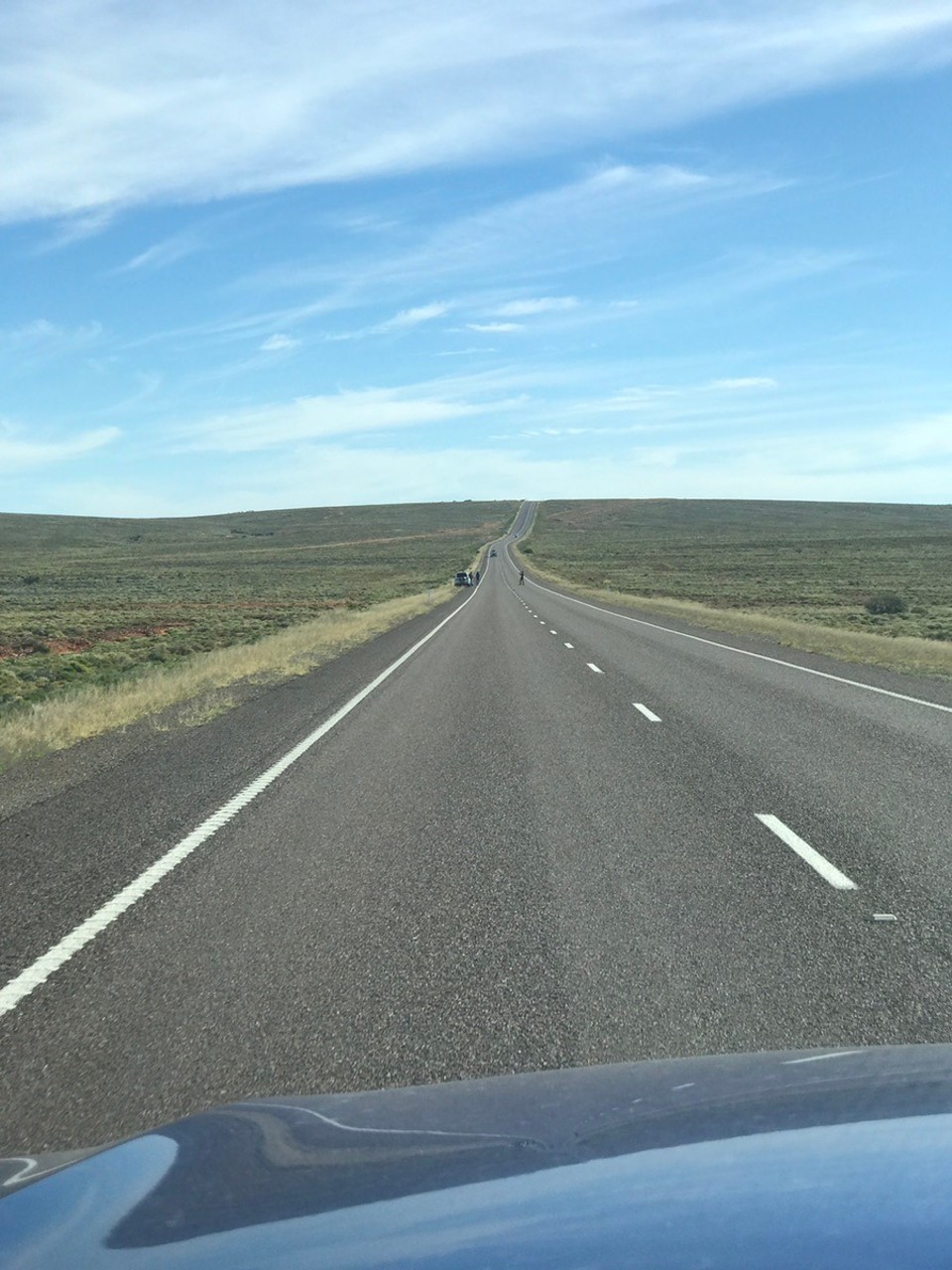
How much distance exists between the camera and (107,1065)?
4.15 m

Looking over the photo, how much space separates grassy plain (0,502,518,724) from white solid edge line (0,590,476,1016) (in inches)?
219

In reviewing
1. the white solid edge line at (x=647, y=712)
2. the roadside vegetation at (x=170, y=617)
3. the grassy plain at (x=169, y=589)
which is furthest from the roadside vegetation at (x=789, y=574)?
the grassy plain at (x=169, y=589)

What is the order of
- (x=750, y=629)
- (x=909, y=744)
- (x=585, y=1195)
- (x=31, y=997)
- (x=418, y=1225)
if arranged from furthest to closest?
(x=750, y=629)
(x=909, y=744)
(x=31, y=997)
(x=585, y=1195)
(x=418, y=1225)

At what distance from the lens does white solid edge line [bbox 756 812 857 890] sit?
651 centimetres

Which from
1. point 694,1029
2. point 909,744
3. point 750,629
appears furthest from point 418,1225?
point 750,629

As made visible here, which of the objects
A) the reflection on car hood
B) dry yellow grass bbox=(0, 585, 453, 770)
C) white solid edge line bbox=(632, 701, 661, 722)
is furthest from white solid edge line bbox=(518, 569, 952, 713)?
the reflection on car hood

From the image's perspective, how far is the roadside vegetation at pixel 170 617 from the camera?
16.5 metres

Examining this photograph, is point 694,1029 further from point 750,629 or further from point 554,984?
point 750,629

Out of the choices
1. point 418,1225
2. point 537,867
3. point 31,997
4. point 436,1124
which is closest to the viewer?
point 418,1225

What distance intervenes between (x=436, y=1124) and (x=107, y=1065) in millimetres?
1632

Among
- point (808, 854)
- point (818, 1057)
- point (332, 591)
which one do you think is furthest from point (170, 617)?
point (818, 1057)

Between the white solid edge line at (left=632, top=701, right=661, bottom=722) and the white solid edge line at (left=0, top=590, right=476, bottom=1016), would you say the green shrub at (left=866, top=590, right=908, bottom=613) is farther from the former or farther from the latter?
the white solid edge line at (left=0, top=590, right=476, bottom=1016)

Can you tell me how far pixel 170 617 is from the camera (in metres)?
47.4

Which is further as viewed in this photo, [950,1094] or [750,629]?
[750,629]
